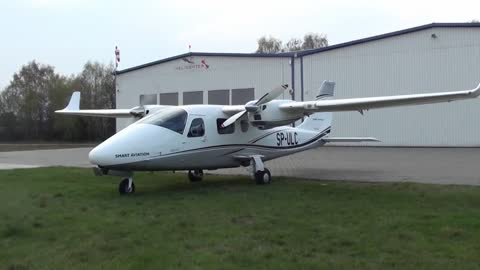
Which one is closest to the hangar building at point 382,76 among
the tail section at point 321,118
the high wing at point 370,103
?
the tail section at point 321,118

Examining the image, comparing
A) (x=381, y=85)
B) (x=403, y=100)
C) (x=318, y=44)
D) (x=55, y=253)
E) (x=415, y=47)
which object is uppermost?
(x=318, y=44)

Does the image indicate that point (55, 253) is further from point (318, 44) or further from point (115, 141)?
point (318, 44)

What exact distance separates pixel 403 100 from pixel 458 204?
370 cm

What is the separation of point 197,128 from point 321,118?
22.0 feet

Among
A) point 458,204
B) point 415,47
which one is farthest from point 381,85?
point 458,204

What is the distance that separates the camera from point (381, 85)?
32.6m

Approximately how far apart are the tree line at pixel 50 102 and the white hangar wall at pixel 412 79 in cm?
4730

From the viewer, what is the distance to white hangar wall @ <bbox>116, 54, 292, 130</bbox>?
122 ft

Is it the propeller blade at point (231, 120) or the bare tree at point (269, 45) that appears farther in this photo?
the bare tree at point (269, 45)

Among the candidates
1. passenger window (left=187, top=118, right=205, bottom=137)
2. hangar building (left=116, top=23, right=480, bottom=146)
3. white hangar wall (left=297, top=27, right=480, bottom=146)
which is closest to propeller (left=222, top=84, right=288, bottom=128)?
passenger window (left=187, top=118, right=205, bottom=137)

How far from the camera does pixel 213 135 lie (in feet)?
47.0

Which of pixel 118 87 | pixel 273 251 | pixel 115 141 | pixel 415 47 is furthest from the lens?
pixel 118 87

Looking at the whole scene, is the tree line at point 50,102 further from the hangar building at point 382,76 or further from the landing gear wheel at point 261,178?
the landing gear wheel at point 261,178

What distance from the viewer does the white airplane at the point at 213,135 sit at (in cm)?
1208
